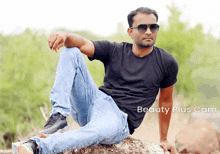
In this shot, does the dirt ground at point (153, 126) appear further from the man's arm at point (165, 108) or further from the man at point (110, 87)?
the man at point (110, 87)

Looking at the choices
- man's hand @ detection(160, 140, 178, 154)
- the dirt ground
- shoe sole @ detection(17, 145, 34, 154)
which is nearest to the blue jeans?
shoe sole @ detection(17, 145, 34, 154)

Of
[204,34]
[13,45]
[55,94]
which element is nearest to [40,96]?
[13,45]

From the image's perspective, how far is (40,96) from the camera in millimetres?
11531

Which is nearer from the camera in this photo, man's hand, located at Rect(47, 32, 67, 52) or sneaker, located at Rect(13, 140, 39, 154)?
sneaker, located at Rect(13, 140, 39, 154)

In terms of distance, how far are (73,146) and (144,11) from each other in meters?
1.76

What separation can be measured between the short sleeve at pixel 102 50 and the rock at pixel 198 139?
6.36 meters

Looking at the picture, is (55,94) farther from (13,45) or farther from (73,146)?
(13,45)

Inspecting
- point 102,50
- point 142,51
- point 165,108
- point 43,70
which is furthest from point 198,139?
point 43,70

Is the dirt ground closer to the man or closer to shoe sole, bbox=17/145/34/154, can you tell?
the man

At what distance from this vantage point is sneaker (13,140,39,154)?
64.5 inches

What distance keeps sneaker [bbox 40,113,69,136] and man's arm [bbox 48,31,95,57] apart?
0.63 metres

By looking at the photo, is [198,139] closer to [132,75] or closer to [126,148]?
[126,148]

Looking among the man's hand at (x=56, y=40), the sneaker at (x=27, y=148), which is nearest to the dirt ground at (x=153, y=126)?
the man's hand at (x=56, y=40)

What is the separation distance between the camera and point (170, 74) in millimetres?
2779
